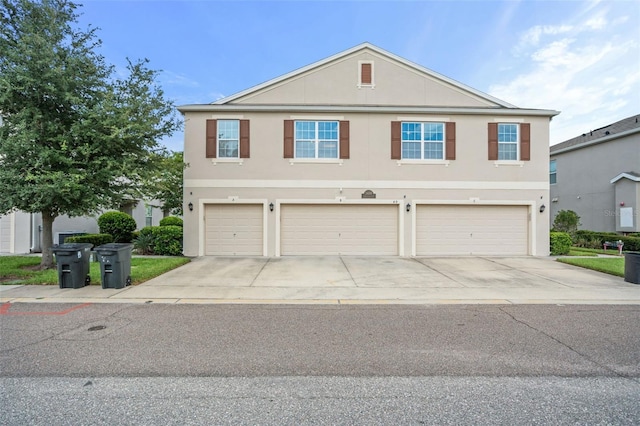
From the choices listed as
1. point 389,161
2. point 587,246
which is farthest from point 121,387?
point 587,246

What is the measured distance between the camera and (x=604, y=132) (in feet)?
65.5

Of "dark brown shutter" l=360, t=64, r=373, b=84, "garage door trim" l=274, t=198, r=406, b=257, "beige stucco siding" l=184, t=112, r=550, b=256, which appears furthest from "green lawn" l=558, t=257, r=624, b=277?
"dark brown shutter" l=360, t=64, r=373, b=84

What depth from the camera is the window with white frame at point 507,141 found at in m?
13.4

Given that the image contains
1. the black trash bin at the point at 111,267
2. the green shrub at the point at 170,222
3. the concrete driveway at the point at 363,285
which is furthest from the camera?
the green shrub at the point at 170,222

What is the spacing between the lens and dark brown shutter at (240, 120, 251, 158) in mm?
12953

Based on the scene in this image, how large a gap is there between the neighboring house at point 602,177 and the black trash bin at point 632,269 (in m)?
11.6

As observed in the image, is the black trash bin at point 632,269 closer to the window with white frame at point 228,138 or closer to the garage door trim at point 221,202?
the garage door trim at point 221,202

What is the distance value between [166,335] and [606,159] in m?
24.5

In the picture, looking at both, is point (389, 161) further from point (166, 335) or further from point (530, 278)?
point (166, 335)

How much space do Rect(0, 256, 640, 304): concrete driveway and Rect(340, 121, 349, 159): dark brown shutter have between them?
4506 mm

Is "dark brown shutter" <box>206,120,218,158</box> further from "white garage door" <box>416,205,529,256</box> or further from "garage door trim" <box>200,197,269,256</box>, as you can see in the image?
"white garage door" <box>416,205,529,256</box>

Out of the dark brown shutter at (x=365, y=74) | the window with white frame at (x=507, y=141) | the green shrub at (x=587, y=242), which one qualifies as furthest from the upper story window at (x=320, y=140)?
the green shrub at (x=587, y=242)

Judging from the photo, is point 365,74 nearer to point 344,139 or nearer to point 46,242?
point 344,139

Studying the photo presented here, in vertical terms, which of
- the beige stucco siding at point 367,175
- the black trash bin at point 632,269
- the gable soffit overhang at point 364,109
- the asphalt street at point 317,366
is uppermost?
the gable soffit overhang at point 364,109
